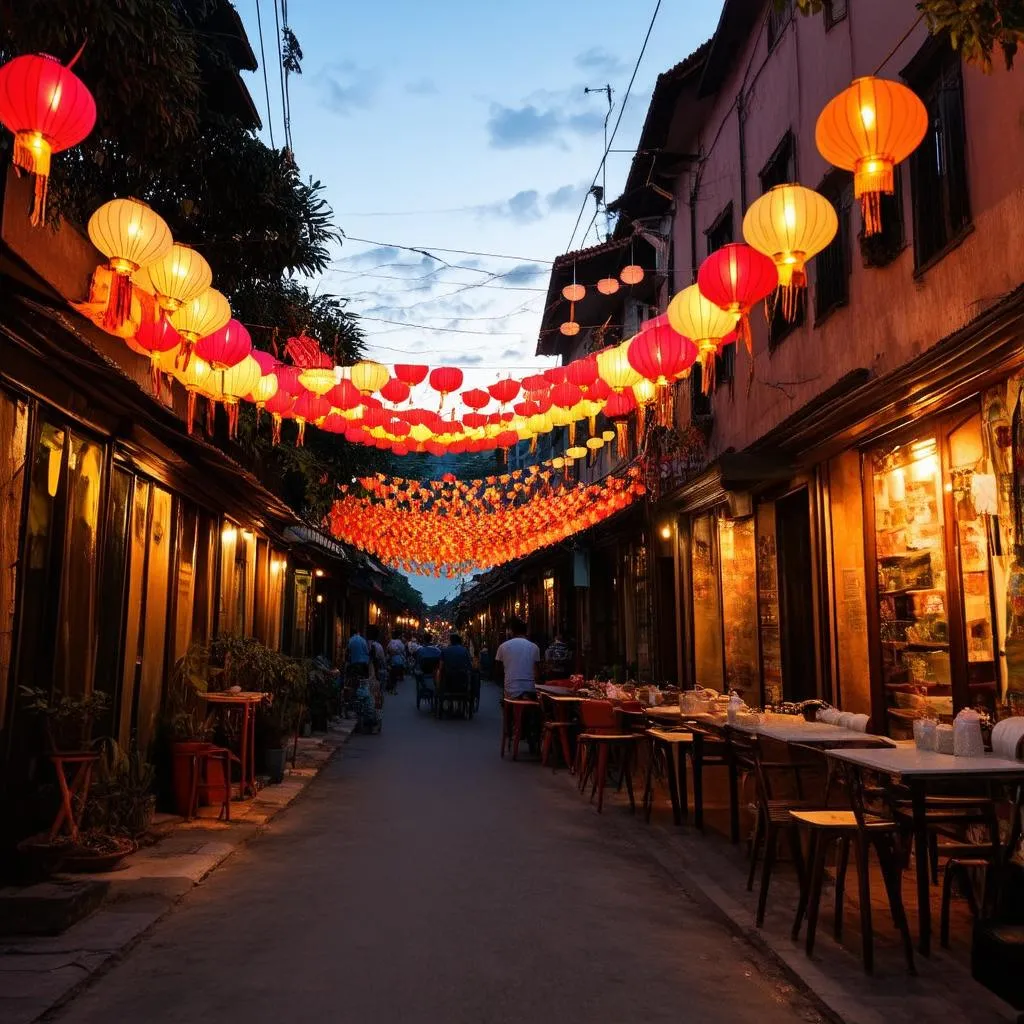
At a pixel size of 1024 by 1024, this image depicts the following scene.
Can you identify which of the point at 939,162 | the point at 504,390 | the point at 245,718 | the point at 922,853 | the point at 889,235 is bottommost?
the point at 922,853

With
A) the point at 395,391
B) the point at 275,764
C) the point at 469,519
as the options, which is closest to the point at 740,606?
the point at 395,391

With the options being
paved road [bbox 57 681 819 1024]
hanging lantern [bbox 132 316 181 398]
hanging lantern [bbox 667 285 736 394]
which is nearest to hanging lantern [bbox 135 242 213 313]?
hanging lantern [bbox 132 316 181 398]

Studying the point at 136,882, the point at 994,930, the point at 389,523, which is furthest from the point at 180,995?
the point at 389,523

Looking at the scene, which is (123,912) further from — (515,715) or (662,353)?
(515,715)

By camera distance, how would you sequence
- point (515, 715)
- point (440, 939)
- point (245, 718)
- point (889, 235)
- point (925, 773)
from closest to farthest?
point (925, 773)
point (440, 939)
point (889, 235)
point (245, 718)
point (515, 715)

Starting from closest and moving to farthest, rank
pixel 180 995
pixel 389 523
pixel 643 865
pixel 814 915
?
pixel 180 995
pixel 814 915
pixel 643 865
pixel 389 523

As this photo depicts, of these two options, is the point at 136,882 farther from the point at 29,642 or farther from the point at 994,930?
the point at 994,930

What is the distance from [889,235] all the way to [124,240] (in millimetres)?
6792

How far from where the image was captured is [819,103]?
1081cm

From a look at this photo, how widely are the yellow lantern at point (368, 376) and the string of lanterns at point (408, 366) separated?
0.02 meters

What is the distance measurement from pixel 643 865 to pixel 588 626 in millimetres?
17439

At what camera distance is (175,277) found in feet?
23.6

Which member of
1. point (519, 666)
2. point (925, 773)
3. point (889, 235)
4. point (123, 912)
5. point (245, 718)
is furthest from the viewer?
point (519, 666)

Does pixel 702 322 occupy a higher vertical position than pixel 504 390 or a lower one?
lower
